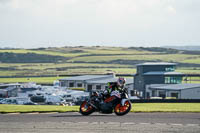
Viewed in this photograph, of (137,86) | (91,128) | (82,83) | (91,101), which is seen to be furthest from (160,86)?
(91,128)

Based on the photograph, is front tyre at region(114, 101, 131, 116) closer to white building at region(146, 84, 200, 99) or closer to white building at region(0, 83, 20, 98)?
white building at region(146, 84, 200, 99)

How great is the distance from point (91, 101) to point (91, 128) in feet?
23.0

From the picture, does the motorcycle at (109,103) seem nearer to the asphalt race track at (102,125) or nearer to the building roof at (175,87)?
the asphalt race track at (102,125)

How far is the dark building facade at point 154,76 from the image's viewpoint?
11238 centimetres

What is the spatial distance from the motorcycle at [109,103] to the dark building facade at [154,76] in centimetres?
8070

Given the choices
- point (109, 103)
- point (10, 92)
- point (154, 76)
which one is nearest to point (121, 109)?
point (109, 103)

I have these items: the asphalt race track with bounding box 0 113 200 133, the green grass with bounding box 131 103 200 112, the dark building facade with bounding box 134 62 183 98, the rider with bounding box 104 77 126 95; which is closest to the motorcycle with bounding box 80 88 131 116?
the rider with bounding box 104 77 126 95

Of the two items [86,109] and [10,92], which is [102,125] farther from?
[10,92]

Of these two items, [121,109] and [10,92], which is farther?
[10,92]

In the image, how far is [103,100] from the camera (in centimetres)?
2869

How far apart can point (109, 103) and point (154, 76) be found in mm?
86226

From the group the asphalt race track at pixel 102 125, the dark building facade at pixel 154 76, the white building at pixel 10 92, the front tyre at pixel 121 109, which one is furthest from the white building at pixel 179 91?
the asphalt race track at pixel 102 125

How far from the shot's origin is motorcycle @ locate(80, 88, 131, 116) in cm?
2812

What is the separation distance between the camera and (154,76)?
11400 centimetres
